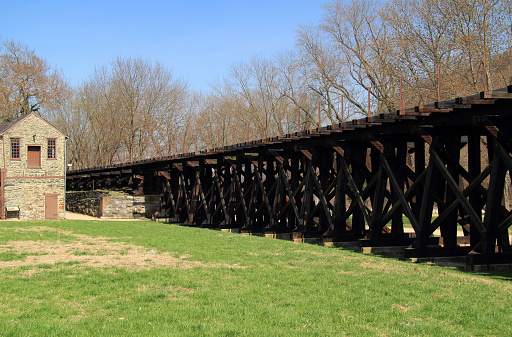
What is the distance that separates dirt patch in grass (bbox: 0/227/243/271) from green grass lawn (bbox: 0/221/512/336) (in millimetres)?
38

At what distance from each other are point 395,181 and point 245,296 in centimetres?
555

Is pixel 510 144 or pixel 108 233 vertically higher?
pixel 510 144

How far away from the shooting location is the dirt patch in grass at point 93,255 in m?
10.2

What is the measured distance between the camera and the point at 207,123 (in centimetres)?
5278

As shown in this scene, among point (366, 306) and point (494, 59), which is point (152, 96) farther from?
point (366, 306)

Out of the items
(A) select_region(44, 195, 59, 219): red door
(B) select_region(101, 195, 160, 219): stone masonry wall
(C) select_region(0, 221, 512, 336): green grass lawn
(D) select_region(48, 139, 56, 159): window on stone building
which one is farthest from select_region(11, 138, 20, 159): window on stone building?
(C) select_region(0, 221, 512, 336): green grass lawn

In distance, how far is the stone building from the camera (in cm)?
3020

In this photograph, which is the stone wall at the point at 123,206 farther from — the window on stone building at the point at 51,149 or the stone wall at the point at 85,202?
the window on stone building at the point at 51,149

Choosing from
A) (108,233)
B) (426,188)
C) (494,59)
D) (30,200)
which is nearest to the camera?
(426,188)

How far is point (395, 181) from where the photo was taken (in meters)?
11.6

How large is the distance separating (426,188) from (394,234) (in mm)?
Answer: 2264

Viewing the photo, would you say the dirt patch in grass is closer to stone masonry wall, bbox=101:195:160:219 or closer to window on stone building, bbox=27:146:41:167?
stone masonry wall, bbox=101:195:160:219

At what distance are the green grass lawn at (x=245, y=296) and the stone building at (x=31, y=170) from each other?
20.5 metres

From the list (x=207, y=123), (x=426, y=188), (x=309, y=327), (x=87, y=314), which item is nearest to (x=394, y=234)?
(x=426, y=188)
